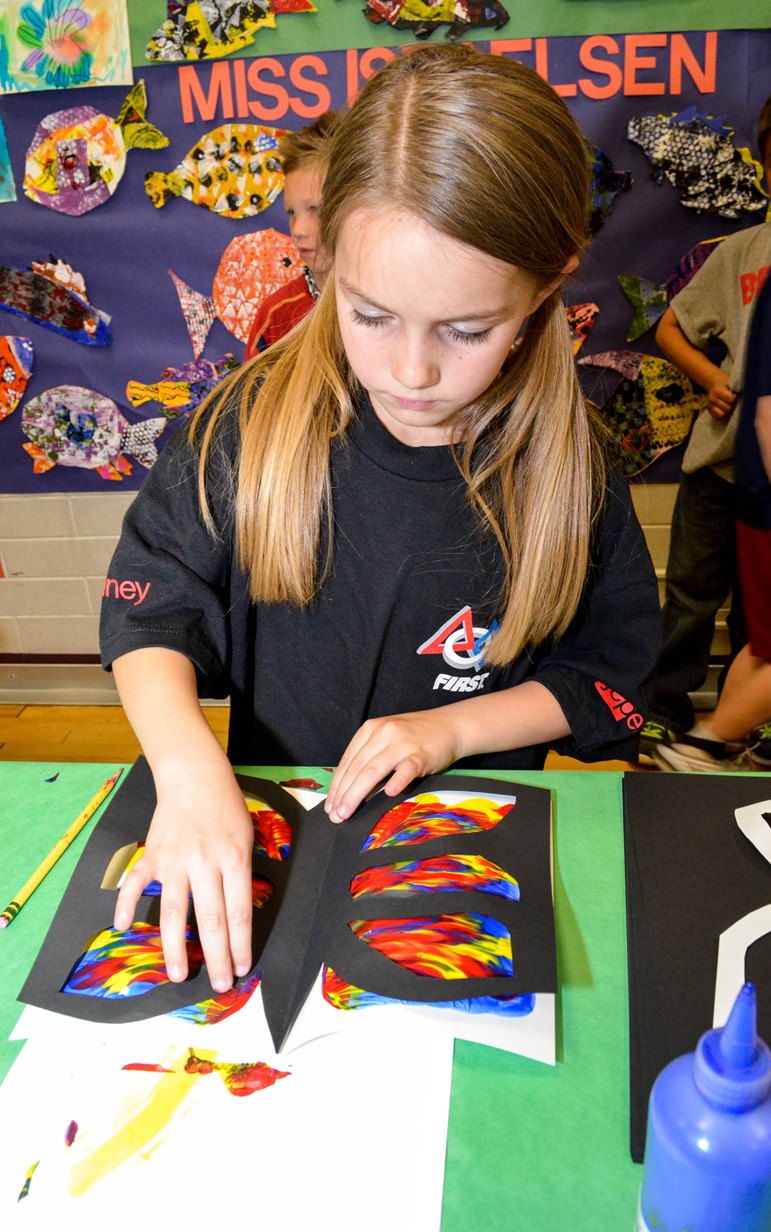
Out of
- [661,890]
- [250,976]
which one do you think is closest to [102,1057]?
[250,976]

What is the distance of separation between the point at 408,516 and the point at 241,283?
1.30 metres

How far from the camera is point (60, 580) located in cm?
234

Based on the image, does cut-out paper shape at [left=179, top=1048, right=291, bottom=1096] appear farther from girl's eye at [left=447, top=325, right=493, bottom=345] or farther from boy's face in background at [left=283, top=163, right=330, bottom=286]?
boy's face in background at [left=283, top=163, right=330, bottom=286]

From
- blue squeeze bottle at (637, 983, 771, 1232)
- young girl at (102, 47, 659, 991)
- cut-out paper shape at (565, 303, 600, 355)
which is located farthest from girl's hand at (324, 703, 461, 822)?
cut-out paper shape at (565, 303, 600, 355)

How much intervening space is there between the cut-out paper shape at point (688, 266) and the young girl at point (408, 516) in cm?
123

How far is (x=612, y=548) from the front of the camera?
928 mm

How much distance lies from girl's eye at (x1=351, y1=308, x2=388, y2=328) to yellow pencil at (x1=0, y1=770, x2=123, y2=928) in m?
0.43

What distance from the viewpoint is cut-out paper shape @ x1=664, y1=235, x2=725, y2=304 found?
1.92 meters

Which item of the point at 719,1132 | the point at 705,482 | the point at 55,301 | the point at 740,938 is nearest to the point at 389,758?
the point at 740,938

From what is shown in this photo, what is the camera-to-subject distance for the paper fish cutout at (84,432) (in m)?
2.15

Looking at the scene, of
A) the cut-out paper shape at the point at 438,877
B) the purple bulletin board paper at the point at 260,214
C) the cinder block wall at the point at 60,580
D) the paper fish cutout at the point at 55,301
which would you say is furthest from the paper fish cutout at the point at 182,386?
the cut-out paper shape at the point at 438,877

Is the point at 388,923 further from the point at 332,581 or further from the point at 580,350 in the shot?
the point at 580,350

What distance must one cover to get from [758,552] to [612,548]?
0.92 metres

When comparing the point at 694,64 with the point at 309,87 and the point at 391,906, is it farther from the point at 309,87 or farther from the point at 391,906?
the point at 391,906
